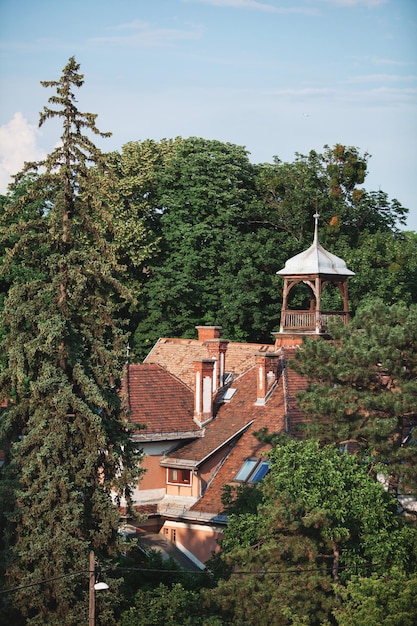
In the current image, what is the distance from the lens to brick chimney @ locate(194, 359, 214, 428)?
39.2m

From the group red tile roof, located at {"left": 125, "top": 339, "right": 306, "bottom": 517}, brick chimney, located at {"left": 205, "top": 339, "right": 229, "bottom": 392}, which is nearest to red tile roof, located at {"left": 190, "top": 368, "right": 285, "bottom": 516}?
red tile roof, located at {"left": 125, "top": 339, "right": 306, "bottom": 517}

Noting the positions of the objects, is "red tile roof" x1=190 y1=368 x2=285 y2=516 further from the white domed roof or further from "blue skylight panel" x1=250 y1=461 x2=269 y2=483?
the white domed roof

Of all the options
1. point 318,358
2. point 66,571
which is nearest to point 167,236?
point 318,358

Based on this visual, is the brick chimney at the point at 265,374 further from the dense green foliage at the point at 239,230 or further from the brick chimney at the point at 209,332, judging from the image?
the dense green foliage at the point at 239,230

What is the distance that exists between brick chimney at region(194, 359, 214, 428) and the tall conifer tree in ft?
43.1

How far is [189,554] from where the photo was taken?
1414 inches

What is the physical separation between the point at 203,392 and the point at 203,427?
1.19 meters

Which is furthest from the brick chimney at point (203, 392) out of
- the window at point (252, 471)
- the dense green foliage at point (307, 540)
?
the dense green foliage at point (307, 540)

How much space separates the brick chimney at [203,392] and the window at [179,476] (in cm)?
207

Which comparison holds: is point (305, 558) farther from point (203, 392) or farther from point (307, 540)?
point (203, 392)

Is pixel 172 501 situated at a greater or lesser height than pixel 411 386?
lesser

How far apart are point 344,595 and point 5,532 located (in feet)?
25.3

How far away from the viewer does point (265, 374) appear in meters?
38.8

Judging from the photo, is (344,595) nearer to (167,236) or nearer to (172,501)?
(172,501)
